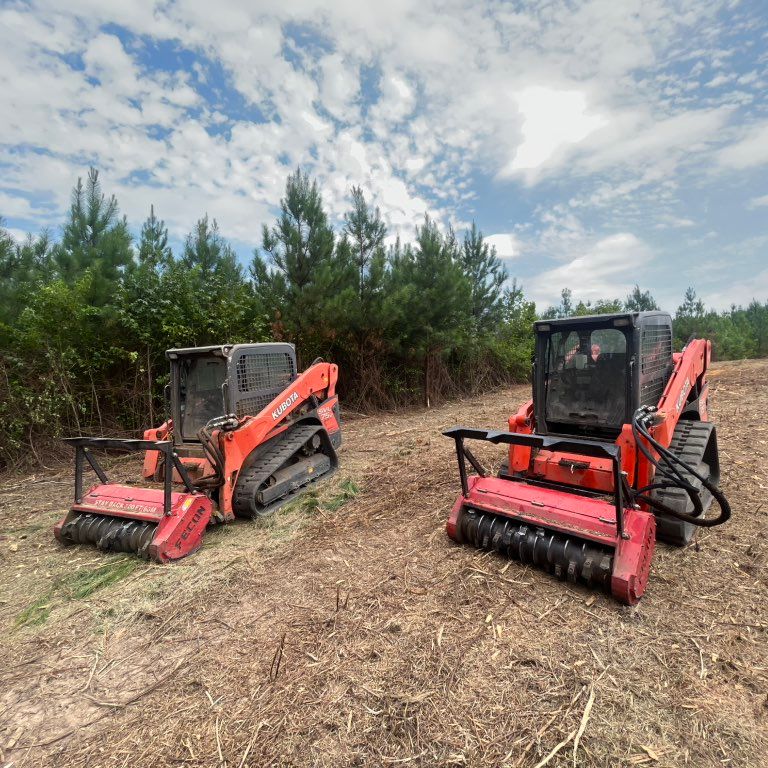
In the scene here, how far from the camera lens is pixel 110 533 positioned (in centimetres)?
382

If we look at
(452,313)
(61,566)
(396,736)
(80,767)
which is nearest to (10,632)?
(61,566)

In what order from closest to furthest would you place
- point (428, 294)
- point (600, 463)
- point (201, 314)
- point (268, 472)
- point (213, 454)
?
point (600, 463) < point (213, 454) < point (268, 472) < point (201, 314) < point (428, 294)

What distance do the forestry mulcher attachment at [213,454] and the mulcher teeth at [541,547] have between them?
214 centimetres

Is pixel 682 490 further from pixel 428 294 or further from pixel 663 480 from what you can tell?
pixel 428 294

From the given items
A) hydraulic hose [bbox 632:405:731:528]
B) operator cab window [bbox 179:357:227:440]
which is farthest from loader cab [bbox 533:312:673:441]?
operator cab window [bbox 179:357:227:440]

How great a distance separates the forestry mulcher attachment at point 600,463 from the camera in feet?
9.16

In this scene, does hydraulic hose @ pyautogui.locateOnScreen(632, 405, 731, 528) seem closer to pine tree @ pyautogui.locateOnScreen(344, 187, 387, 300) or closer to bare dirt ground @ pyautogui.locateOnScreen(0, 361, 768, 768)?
bare dirt ground @ pyautogui.locateOnScreen(0, 361, 768, 768)

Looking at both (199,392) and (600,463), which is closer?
(600,463)

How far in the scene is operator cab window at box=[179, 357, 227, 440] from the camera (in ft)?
16.1

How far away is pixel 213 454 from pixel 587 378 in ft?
11.0

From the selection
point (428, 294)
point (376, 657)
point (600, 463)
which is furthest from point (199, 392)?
point (428, 294)

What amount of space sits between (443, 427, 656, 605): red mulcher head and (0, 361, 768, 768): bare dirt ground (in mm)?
151

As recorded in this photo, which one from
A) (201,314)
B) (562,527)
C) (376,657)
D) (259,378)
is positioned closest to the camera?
(376,657)

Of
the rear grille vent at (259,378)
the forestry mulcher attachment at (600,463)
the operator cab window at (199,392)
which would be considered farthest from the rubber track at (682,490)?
the operator cab window at (199,392)
